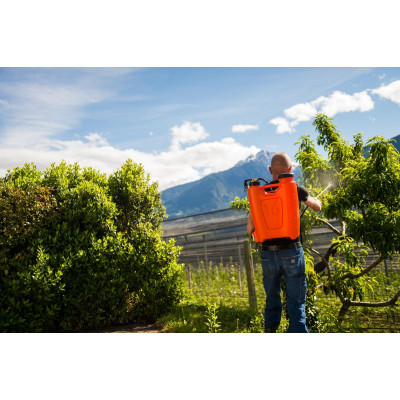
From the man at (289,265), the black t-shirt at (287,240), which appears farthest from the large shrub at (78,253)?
the black t-shirt at (287,240)

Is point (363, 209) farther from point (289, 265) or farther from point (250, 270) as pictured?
point (250, 270)

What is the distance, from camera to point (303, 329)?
3.73m

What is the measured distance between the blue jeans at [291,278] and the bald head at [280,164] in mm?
790

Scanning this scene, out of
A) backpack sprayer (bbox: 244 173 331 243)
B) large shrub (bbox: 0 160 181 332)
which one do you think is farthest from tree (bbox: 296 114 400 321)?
large shrub (bbox: 0 160 181 332)

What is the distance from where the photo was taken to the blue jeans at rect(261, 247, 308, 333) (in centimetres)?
363

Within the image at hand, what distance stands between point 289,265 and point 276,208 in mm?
589

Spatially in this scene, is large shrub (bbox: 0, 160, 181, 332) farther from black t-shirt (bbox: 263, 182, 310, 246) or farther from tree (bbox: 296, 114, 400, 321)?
black t-shirt (bbox: 263, 182, 310, 246)

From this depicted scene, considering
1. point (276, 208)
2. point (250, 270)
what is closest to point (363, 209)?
point (276, 208)

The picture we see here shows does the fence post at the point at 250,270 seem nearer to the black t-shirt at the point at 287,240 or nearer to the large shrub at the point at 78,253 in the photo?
the large shrub at the point at 78,253

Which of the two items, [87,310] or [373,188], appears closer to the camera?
[373,188]

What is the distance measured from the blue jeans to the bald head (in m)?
0.79
